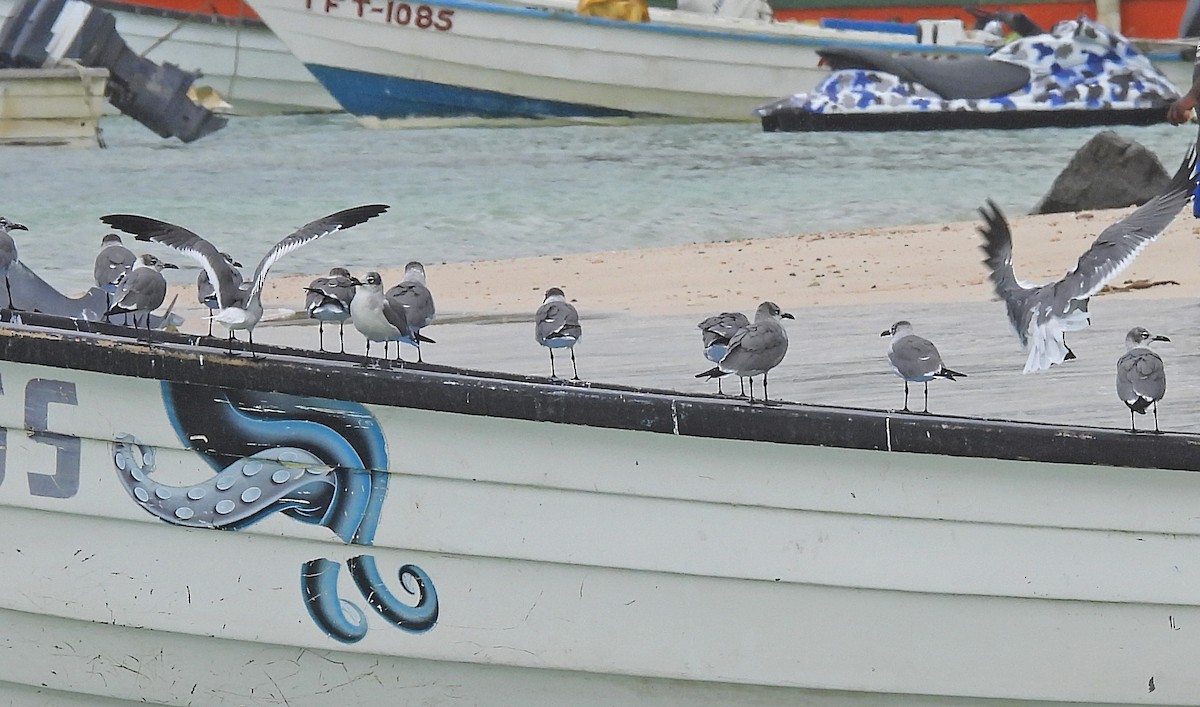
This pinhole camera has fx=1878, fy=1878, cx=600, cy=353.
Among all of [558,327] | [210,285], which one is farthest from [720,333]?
[210,285]

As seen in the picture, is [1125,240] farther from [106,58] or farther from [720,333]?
[106,58]

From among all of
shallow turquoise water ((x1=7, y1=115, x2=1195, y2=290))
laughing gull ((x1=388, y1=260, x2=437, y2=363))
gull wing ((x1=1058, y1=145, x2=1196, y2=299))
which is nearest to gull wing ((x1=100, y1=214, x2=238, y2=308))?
laughing gull ((x1=388, y1=260, x2=437, y2=363))

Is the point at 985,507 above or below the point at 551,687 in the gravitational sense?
above

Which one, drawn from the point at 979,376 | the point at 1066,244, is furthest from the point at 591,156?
the point at 979,376

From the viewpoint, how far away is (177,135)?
31188 mm

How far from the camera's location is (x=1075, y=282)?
599cm

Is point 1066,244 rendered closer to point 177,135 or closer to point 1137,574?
point 1137,574

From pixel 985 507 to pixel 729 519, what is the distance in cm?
66

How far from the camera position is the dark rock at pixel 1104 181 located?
16656 mm

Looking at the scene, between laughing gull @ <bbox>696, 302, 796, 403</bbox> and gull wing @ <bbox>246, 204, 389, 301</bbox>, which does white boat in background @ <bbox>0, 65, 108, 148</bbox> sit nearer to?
gull wing @ <bbox>246, 204, 389, 301</bbox>

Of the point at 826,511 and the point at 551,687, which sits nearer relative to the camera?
the point at 826,511

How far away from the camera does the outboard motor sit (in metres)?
28.9

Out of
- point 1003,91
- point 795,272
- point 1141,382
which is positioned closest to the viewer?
point 1141,382

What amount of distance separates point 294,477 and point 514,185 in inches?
766
